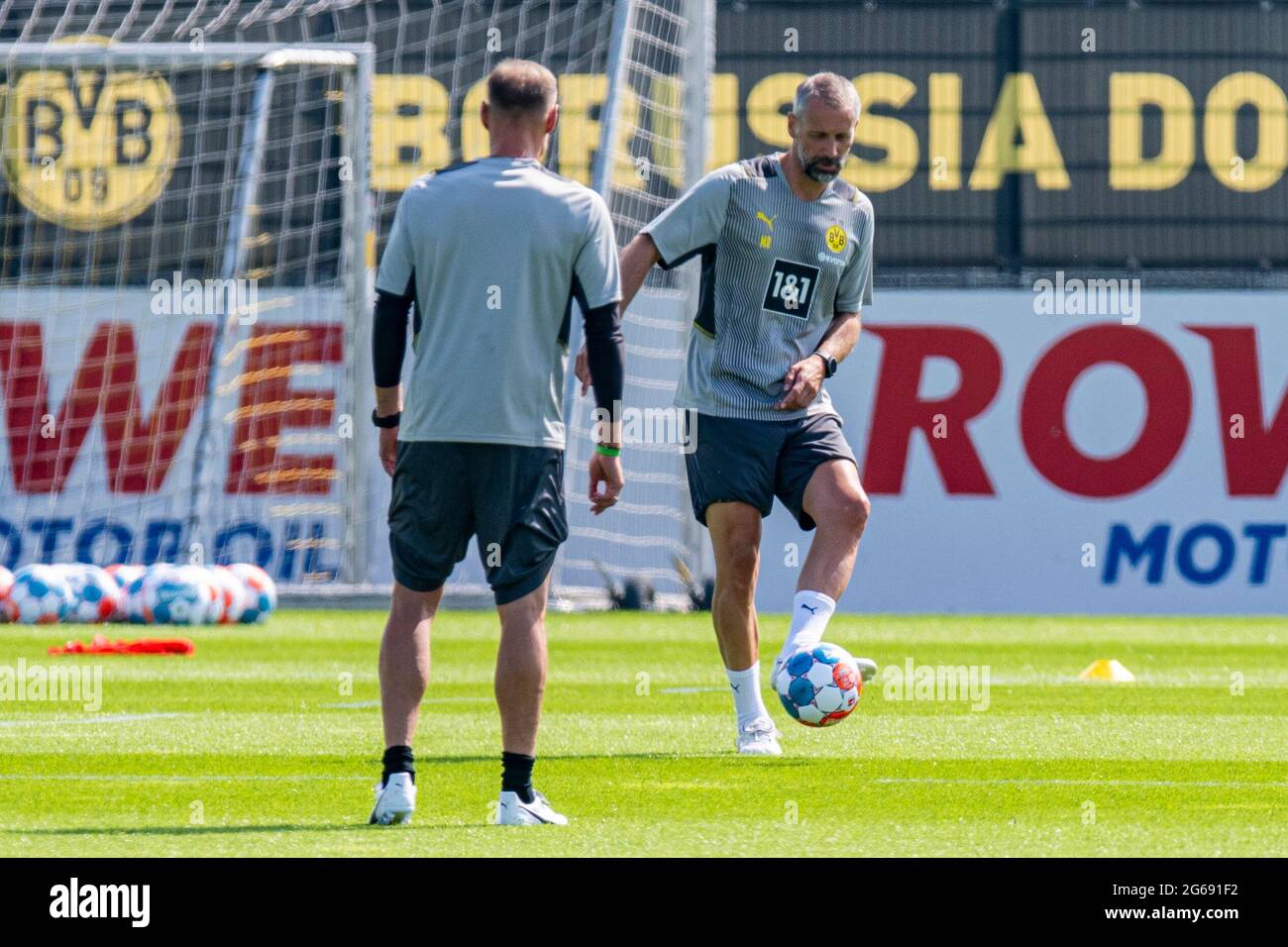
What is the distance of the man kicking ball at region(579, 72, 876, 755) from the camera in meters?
7.08

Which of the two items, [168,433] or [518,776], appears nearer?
[518,776]

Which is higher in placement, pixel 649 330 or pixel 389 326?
pixel 649 330

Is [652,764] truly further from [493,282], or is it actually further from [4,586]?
[4,586]

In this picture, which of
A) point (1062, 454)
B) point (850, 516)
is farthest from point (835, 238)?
point (1062, 454)

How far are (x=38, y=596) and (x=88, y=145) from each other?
4.93 metres

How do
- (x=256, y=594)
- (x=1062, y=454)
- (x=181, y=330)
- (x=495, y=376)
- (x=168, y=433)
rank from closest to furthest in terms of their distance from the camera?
(x=495, y=376), (x=256, y=594), (x=1062, y=454), (x=168, y=433), (x=181, y=330)

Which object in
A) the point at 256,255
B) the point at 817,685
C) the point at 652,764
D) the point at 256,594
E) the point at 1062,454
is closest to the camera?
the point at 817,685

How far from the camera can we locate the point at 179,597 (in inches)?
570

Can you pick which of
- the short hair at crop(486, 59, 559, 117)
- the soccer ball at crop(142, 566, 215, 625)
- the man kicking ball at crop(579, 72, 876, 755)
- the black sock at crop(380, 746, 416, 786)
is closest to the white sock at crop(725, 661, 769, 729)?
the man kicking ball at crop(579, 72, 876, 755)

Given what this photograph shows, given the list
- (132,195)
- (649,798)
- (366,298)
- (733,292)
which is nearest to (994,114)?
(366,298)

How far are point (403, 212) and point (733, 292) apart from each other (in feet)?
6.36

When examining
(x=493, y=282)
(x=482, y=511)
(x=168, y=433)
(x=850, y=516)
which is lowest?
(x=168, y=433)

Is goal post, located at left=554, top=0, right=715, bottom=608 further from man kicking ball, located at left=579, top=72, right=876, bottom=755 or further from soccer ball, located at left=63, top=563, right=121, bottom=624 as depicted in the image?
man kicking ball, located at left=579, top=72, right=876, bottom=755

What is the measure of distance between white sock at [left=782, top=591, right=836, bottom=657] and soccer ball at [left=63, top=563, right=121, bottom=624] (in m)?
8.49
